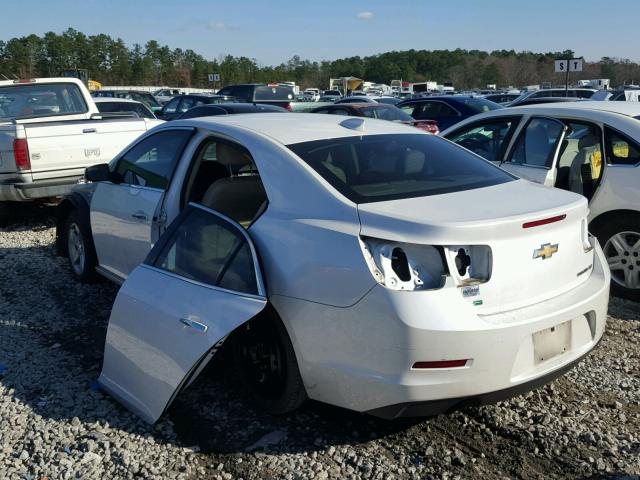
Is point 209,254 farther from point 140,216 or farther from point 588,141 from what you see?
point 588,141

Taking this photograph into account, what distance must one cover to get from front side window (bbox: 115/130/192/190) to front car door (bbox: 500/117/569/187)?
3.03m

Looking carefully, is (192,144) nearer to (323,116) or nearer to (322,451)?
(323,116)

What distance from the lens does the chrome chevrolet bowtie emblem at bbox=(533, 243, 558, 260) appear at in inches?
122

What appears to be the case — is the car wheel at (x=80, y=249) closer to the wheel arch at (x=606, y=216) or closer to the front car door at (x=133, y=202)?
the front car door at (x=133, y=202)

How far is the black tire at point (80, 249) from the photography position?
18.8ft

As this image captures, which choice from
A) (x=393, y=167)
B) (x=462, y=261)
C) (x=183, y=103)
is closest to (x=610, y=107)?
(x=393, y=167)

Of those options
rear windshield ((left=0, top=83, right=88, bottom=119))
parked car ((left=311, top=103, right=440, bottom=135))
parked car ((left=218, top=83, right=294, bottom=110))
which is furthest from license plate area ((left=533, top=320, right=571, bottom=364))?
parked car ((left=218, top=83, right=294, bottom=110))

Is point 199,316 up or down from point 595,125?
down

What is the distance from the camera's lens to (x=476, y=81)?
104 m

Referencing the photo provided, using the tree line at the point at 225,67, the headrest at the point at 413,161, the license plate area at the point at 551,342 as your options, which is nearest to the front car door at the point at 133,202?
the headrest at the point at 413,161

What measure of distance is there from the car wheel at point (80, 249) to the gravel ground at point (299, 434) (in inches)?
57.7

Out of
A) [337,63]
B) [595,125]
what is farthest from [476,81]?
→ [595,125]

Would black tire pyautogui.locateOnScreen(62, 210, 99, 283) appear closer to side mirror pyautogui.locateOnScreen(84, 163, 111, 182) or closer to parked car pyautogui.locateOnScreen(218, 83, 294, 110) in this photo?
side mirror pyautogui.locateOnScreen(84, 163, 111, 182)

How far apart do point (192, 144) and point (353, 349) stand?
82.4 inches
